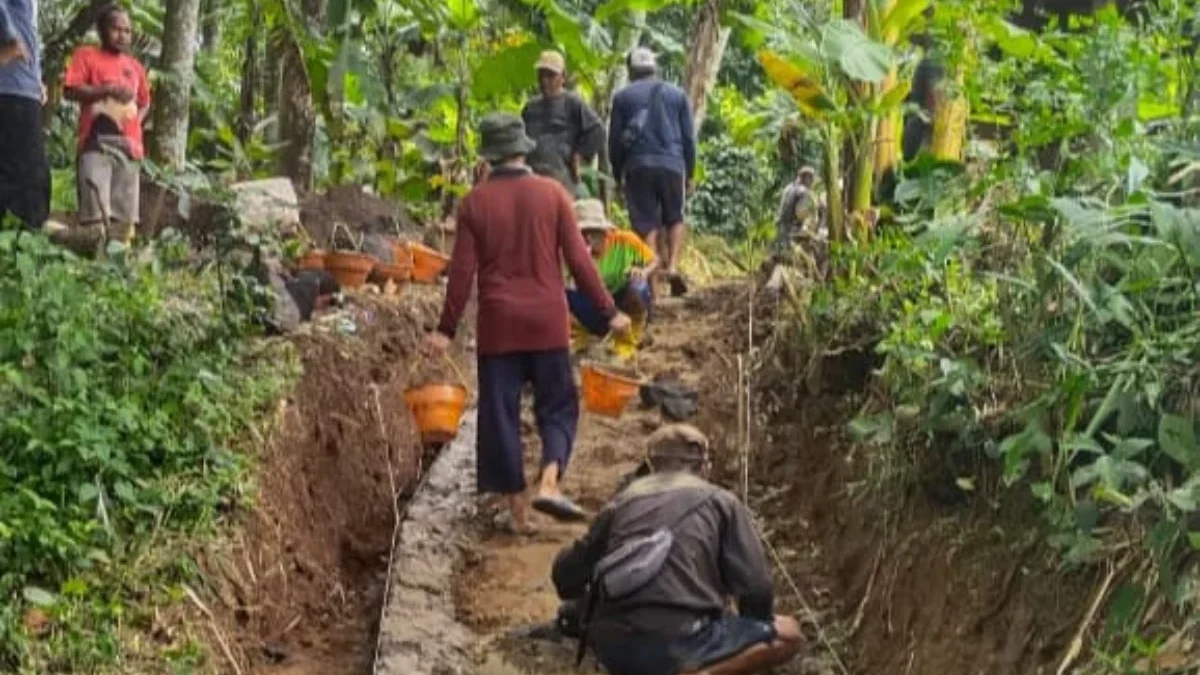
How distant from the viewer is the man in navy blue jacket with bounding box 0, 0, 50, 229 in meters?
8.41

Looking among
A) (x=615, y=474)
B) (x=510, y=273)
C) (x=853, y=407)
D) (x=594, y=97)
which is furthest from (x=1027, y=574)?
(x=594, y=97)

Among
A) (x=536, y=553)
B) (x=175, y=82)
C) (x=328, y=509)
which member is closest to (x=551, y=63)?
(x=175, y=82)

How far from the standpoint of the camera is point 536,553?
332 inches

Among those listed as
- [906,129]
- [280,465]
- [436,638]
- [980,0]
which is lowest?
[436,638]

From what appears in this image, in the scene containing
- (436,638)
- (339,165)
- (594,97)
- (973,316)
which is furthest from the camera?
(594,97)

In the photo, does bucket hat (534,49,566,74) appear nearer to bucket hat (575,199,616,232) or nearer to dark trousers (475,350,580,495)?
bucket hat (575,199,616,232)

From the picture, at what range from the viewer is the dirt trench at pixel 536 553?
5746 millimetres

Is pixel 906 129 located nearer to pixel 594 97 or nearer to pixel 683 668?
pixel 683 668

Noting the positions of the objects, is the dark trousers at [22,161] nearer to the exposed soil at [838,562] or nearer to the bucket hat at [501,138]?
the bucket hat at [501,138]

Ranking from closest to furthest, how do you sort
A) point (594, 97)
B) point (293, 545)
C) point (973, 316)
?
point (973, 316)
point (293, 545)
point (594, 97)

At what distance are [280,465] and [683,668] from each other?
2.34m

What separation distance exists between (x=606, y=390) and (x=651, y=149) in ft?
12.3

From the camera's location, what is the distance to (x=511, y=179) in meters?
8.37

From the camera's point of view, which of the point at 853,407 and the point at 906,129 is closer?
the point at 853,407
